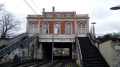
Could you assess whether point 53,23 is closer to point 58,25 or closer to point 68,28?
point 58,25

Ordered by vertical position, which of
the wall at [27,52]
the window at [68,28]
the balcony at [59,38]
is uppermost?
the window at [68,28]

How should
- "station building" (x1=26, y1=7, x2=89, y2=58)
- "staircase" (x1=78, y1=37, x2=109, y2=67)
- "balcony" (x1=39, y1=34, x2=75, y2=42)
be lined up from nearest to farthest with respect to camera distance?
1. "staircase" (x1=78, y1=37, x2=109, y2=67)
2. "balcony" (x1=39, y1=34, x2=75, y2=42)
3. "station building" (x1=26, y1=7, x2=89, y2=58)

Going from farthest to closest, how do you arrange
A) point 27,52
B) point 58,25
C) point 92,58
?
point 58,25 → point 27,52 → point 92,58

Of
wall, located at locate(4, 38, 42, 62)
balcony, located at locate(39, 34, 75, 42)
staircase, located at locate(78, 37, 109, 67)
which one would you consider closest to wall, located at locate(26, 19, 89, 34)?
balcony, located at locate(39, 34, 75, 42)

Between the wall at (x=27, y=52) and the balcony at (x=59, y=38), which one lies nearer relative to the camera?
the wall at (x=27, y=52)

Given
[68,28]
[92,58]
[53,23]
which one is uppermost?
[53,23]

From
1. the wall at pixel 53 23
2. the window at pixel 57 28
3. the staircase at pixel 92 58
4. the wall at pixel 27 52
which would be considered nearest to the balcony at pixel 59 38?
the wall at pixel 27 52

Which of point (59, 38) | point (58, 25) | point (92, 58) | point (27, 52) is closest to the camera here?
point (92, 58)

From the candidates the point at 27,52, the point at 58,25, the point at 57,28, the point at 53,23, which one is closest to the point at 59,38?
the point at 57,28

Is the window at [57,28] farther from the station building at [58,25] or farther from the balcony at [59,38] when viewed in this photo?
the balcony at [59,38]

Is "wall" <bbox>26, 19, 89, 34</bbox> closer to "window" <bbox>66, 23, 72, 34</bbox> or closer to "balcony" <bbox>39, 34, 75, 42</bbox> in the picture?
"window" <bbox>66, 23, 72, 34</bbox>

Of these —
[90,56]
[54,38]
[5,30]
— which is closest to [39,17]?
[54,38]

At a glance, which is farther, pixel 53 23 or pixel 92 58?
pixel 53 23

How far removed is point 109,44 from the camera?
1210 cm
